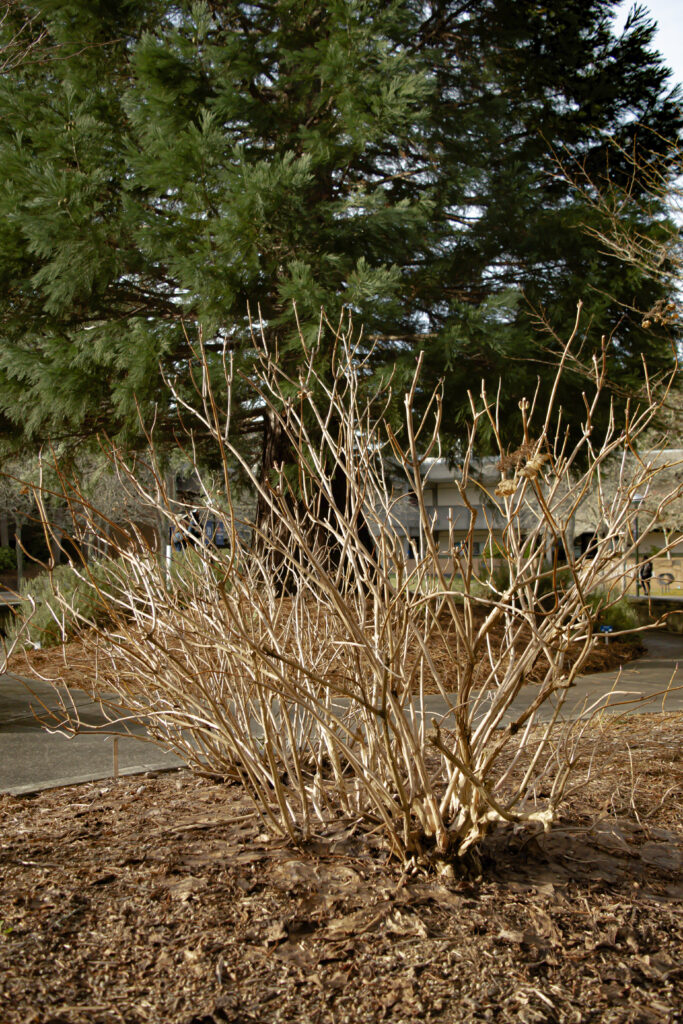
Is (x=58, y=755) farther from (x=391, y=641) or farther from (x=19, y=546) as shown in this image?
(x=391, y=641)

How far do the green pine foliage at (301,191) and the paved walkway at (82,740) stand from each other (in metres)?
3.39

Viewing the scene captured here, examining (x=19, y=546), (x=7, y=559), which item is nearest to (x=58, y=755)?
(x=19, y=546)

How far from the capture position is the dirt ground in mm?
2168

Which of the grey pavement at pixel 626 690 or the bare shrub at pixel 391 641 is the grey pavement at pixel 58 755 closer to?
A: the bare shrub at pixel 391 641

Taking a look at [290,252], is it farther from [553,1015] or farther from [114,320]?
[553,1015]

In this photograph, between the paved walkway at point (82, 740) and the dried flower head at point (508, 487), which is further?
the paved walkway at point (82, 740)

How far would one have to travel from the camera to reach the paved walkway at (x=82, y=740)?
439 cm

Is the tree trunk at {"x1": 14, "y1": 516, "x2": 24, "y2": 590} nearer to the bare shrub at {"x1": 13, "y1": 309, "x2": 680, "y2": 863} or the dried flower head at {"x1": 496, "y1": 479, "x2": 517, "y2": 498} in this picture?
the bare shrub at {"x1": 13, "y1": 309, "x2": 680, "y2": 863}

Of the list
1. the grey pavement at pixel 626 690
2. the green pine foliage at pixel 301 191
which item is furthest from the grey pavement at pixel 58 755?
the green pine foliage at pixel 301 191

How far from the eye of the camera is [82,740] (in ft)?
18.3

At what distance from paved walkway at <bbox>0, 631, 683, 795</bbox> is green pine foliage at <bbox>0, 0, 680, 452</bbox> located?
339 cm

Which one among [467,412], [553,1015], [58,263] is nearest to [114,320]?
[58,263]

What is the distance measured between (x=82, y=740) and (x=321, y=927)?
3477mm

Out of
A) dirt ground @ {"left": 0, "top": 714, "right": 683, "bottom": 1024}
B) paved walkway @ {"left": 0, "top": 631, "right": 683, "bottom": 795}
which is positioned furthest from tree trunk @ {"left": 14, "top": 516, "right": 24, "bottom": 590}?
dirt ground @ {"left": 0, "top": 714, "right": 683, "bottom": 1024}
